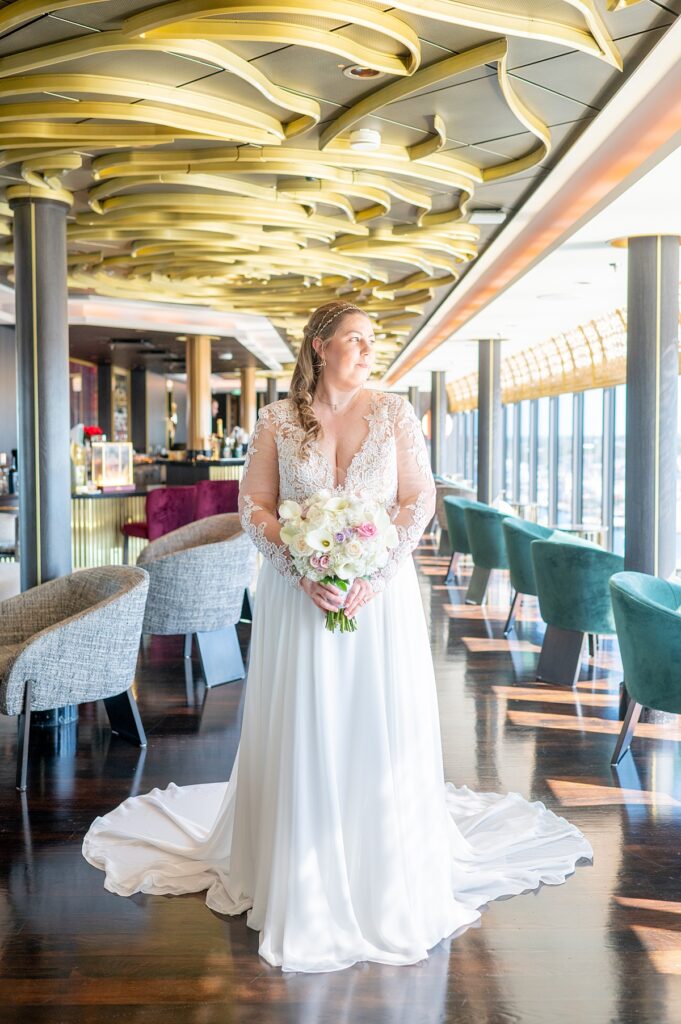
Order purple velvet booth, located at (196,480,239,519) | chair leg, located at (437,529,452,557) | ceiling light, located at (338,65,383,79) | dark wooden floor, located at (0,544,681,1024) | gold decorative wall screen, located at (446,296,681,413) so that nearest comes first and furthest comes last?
1. dark wooden floor, located at (0,544,681,1024)
2. ceiling light, located at (338,65,383,79)
3. purple velvet booth, located at (196,480,239,519)
4. gold decorative wall screen, located at (446,296,681,413)
5. chair leg, located at (437,529,452,557)

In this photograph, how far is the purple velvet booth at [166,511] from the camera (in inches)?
392

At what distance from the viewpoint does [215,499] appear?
32.8 feet

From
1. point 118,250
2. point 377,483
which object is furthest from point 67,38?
point 118,250

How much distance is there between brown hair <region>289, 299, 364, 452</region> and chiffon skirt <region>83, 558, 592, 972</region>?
0.48 m

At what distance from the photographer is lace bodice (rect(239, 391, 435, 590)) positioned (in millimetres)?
3088

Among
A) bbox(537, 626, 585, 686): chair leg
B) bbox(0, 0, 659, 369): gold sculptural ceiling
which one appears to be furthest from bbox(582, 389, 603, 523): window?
bbox(537, 626, 585, 686): chair leg

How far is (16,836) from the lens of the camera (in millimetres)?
3791

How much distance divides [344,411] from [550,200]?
4211 millimetres

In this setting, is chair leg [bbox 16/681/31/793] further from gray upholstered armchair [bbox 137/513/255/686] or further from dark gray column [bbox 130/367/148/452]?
dark gray column [bbox 130/367/148/452]

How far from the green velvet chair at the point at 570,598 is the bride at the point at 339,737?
115 inches

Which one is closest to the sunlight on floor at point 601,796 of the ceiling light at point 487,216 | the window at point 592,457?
the ceiling light at point 487,216

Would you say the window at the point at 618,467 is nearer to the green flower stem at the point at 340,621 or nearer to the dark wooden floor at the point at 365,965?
the dark wooden floor at the point at 365,965

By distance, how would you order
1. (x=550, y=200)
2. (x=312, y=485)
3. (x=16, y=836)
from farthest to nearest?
(x=550, y=200), (x=16, y=836), (x=312, y=485)

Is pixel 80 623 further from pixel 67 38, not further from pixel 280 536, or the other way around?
pixel 67 38
